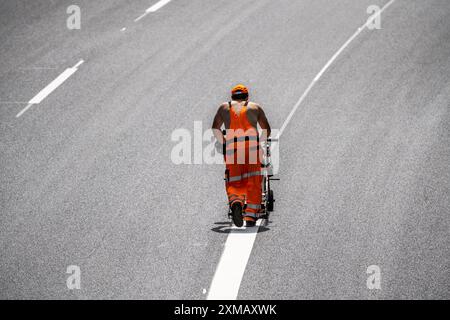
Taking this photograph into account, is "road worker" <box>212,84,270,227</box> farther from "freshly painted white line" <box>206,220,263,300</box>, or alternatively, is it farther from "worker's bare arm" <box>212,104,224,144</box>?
"freshly painted white line" <box>206,220,263,300</box>

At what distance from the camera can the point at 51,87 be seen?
17766 millimetres

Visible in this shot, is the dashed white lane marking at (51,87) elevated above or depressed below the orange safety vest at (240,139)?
above

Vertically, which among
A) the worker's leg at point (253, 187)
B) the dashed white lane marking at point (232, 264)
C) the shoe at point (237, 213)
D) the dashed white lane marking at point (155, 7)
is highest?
the dashed white lane marking at point (155, 7)

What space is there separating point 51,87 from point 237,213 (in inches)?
320

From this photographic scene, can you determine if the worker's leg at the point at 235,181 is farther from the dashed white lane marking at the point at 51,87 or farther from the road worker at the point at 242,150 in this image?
the dashed white lane marking at the point at 51,87

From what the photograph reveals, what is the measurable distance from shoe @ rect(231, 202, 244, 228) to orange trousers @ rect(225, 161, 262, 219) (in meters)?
0.22

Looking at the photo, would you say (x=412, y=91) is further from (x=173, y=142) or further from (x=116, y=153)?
(x=116, y=153)

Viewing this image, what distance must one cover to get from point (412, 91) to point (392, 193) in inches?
202

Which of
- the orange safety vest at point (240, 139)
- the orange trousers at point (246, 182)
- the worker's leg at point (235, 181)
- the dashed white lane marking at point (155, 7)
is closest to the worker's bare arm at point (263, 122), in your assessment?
the orange safety vest at point (240, 139)

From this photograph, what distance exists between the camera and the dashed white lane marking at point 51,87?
16855mm

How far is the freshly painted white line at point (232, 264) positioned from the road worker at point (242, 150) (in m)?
0.21

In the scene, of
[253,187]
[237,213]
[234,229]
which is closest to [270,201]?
[253,187]

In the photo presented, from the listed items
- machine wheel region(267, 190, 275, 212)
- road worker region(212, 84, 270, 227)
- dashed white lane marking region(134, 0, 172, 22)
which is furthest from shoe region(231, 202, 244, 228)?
dashed white lane marking region(134, 0, 172, 22)

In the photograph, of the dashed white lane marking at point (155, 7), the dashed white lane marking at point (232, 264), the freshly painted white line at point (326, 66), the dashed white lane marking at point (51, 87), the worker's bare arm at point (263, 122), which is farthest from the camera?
the dashed white lane marking at point (155, 7)
